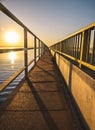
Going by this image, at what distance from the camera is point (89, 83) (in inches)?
72.1

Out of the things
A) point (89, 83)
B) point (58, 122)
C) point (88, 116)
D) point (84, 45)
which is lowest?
point (58, 122)

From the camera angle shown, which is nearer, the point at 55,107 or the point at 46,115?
the point at 46,115

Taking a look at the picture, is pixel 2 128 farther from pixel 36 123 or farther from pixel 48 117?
pixel 48 117

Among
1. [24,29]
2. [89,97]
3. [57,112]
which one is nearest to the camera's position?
[89,97]

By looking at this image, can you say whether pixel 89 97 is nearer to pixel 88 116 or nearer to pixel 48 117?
pixel 88 116

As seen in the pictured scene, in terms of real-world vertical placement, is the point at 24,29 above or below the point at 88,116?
above

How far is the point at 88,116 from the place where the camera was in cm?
179

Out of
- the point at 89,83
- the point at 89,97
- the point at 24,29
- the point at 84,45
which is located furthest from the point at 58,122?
the point at 24,29

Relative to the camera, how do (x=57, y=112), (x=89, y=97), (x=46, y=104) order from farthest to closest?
(x=46, y=104)
(x=57, y=112)
(x=89, y=97)

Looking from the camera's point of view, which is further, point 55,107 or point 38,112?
point 55,107

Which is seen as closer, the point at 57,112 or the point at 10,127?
the point at 10,127

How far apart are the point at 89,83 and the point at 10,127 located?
121cm

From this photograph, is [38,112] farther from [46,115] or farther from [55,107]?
[55,107]

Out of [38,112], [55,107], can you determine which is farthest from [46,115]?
[55,107]
